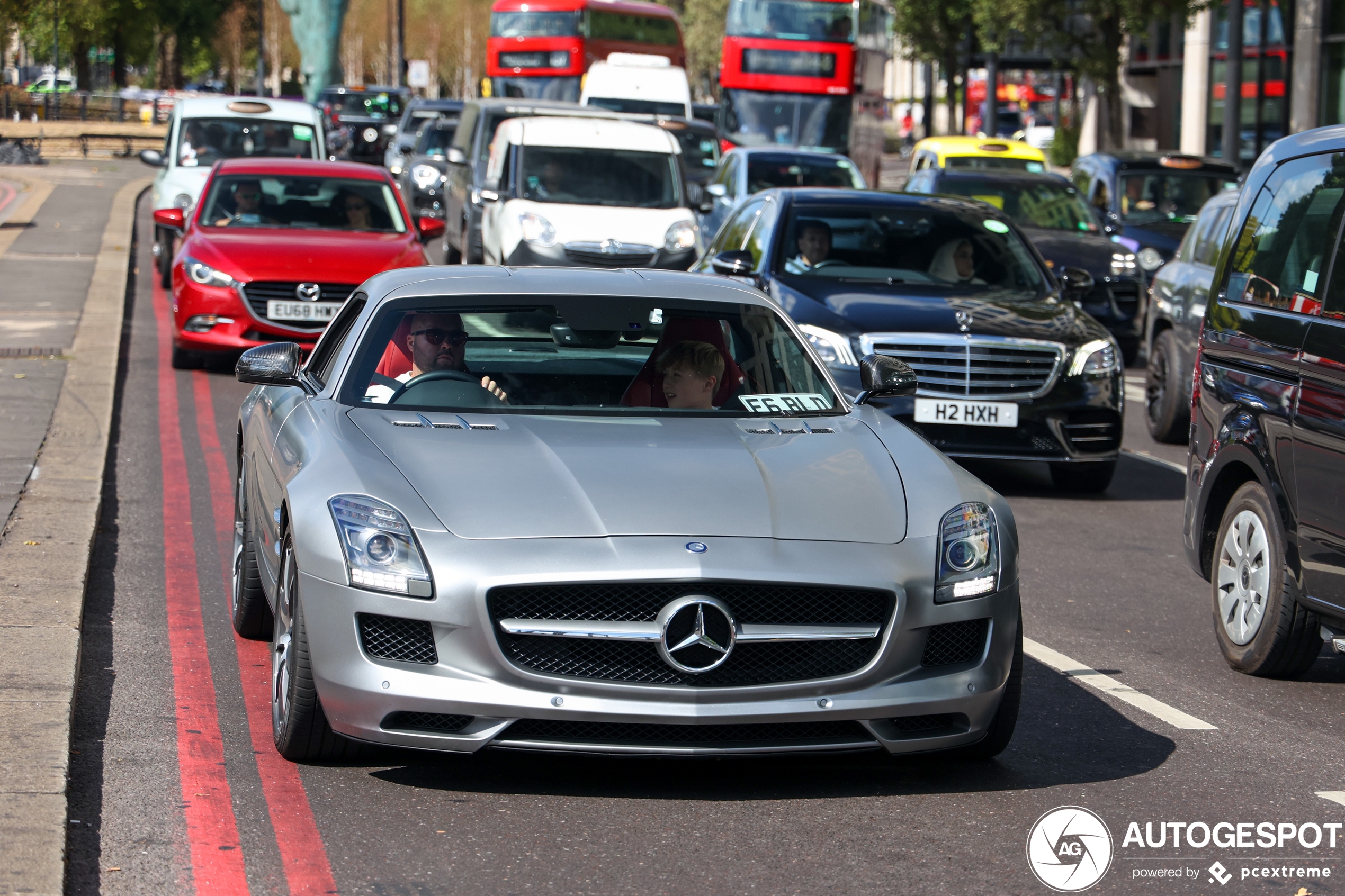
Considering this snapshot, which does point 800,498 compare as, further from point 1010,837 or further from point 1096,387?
point 1096,387

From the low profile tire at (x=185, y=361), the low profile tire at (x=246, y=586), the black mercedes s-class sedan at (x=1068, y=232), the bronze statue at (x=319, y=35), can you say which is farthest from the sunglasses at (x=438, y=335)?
the bronze statue at (x=319, y=35)

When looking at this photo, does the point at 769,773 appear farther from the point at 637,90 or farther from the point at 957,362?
the point at 637,90

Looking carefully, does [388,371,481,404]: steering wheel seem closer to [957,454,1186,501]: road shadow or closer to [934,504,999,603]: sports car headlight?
[934,504,999,603]: sports car headlight

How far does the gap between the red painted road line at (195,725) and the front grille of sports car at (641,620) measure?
855 millimetres

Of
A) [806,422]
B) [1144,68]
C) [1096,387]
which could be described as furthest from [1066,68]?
[806,422]

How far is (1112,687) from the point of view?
640 centimetres

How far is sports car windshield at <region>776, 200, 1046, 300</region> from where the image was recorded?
11414mm

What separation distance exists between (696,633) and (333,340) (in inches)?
102

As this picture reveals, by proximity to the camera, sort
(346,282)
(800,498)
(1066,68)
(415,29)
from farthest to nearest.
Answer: (415,29) → (1066,68) → (346,282) → (800,498)

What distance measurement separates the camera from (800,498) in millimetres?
5031

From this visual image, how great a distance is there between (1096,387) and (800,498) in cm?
581

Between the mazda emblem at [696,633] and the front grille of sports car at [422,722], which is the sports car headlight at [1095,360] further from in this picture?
the front grille of sports car at [422,722]

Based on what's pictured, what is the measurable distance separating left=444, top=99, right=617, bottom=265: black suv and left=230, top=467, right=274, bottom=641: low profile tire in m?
13.0

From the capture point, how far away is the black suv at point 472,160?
20234mm
